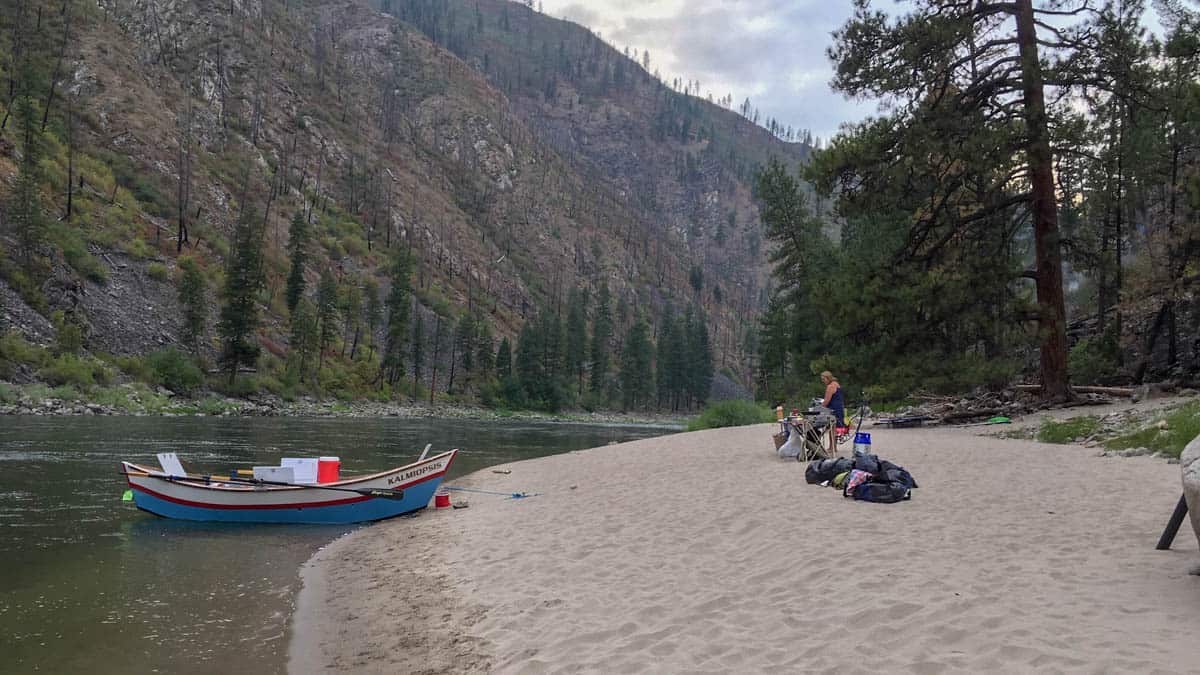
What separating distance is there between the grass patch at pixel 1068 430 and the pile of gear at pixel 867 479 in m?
6.79

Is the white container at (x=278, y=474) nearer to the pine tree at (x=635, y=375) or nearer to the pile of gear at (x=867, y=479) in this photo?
the pile of gear at (x=867, y=479)

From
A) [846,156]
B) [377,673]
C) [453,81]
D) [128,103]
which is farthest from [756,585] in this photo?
[453,81]

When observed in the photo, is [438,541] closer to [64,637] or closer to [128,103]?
[64,637]

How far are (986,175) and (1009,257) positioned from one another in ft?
7.59

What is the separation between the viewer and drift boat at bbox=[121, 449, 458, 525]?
1252cm

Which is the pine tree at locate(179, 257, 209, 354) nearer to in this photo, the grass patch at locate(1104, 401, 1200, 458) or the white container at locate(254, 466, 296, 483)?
the white container at locate(254, 466, 296, 483)

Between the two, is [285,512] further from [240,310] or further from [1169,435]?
[240,310]

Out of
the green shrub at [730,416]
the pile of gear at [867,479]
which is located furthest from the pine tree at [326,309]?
the pile of gear at [867,479]

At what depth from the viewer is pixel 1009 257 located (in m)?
18.1

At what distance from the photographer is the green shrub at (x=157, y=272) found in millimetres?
58000

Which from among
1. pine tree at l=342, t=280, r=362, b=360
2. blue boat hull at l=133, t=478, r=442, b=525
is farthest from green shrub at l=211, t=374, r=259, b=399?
blue boat hull at l=133, t=478, r=442, b=525

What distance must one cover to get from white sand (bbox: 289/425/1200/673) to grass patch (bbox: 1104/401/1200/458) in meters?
0.80

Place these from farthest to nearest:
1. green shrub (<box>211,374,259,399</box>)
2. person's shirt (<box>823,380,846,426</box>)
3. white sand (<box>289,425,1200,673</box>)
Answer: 1. green shrub (<box>211,374,259,399</box>)
2. person's shirt (<box>823,380,846,426</box>)
3. white sand (<box>289,425,1200,673</box>)

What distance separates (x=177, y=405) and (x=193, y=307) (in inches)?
572
